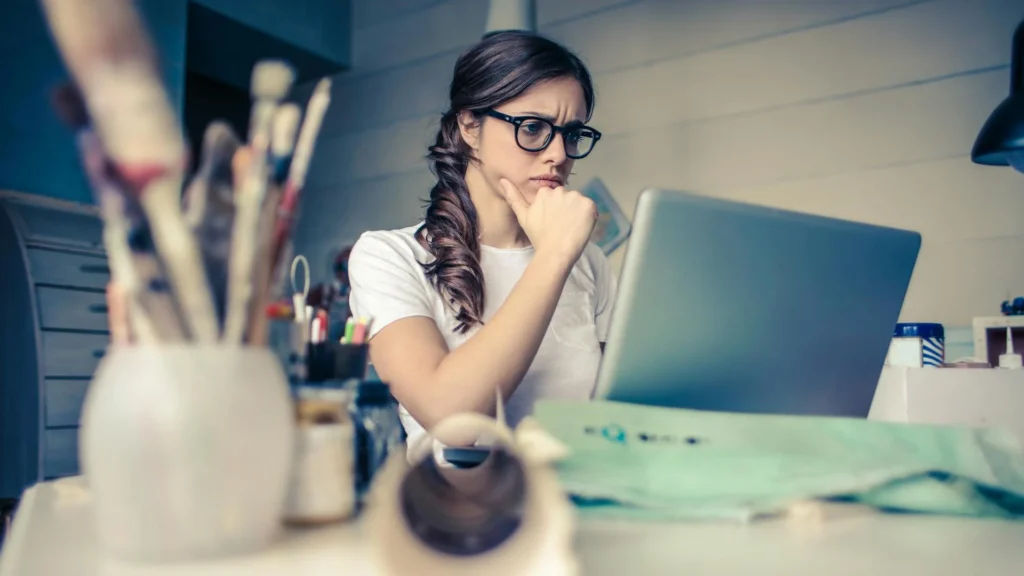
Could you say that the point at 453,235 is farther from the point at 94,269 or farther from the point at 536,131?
the point at 94,269

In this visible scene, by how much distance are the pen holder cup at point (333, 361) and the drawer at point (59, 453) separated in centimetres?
192

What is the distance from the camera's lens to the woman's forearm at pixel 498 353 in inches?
38.2

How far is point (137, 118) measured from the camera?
1.25 ft

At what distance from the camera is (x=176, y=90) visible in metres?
2.63

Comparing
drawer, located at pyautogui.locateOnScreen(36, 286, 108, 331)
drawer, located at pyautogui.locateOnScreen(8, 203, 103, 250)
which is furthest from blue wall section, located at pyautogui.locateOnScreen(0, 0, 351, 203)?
drawer, located at pyautogui.locateOnScreen(36, 286, 108, 331)

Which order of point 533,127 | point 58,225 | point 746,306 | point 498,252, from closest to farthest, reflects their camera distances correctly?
point 746,306 < point 533,127 < point 498,252 < point 58,225

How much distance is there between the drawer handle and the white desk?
193cm

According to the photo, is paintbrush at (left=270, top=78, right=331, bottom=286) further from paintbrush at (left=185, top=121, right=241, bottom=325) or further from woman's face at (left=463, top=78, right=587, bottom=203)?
woman's face at (left=463, top=78, right=587, bottom=203)

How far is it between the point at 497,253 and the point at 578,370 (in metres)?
0.27

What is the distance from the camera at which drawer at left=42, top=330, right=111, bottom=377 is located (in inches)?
84.4

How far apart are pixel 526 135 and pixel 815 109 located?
4.56 feet

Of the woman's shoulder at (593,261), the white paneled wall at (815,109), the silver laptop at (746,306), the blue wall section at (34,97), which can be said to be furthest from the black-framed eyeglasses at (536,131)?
the blue wall section at (34,97)

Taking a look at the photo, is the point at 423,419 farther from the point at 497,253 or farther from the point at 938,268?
the point at 938,268

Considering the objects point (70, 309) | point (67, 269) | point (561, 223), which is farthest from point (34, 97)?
point (561, 223)
